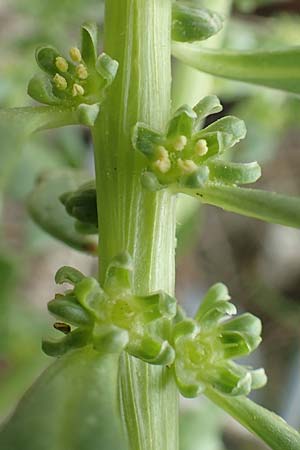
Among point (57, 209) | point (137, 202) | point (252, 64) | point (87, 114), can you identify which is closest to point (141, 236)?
point (137, 202)

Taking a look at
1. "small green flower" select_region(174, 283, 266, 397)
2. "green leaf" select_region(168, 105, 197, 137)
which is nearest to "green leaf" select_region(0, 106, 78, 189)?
"green leaf" select_region(168, 105, 197, 137)

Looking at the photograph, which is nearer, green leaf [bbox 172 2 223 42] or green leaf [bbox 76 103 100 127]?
green leaf [bbox 76 103 100 127]

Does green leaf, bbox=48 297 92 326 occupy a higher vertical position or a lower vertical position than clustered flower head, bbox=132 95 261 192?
lower

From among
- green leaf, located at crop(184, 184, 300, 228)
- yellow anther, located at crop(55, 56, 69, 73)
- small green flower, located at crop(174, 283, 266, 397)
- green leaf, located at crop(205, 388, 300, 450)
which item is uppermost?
yellow anther, located at crop(55, 56, 69, 73)

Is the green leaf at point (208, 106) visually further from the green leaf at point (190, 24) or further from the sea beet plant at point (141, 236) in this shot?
the green leaf at point (190, 24)

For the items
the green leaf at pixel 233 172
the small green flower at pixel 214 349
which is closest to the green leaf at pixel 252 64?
the green leaf at pixel 233 172

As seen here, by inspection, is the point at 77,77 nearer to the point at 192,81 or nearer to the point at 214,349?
the point at 214,349

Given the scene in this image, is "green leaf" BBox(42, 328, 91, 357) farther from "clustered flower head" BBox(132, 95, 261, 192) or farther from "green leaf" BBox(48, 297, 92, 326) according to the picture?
"clustered flower head" BBox(132, 95, 261, 192)
